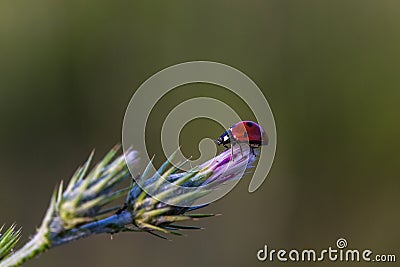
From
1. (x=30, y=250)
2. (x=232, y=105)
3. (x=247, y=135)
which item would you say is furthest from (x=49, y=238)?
(x=232, y=105)

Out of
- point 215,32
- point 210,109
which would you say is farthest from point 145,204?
point 215,32

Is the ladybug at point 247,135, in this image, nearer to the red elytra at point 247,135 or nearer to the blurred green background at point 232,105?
the red elytra at point 247,135

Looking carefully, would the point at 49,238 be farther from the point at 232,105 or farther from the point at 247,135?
the point at 232,105

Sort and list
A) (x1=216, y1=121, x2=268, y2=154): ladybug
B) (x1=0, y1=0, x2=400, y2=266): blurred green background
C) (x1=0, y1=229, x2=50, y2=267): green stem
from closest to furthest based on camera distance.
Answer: (x1=0, y1=229, x2=50, y2=267): green stem
(x1=216, y1=121, x2=268, y2=154): ladybug
(x1=0, y1=0, x2=400, y2=266): blurred green background

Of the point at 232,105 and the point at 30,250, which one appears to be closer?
the point at 30,250

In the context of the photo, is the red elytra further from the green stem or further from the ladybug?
the green stem

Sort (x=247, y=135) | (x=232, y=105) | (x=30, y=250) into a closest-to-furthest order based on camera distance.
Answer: (x=30, y=250) → (x=247, y=135) → (x=232, y=105)

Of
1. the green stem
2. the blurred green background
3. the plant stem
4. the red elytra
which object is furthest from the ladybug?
the blurred green background

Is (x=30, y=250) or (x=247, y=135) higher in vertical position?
(x=247, y=135)
